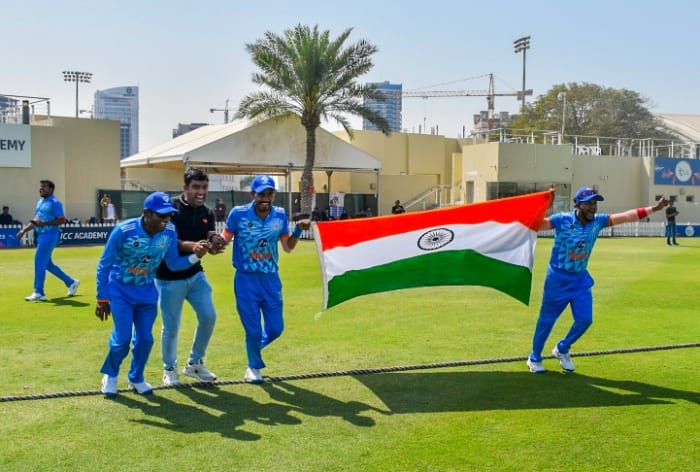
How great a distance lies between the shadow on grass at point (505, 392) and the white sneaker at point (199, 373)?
149 centimetres

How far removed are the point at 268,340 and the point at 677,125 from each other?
2908 inches

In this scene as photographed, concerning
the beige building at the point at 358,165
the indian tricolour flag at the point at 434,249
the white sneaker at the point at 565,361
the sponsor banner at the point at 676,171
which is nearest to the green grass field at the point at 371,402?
the white sneaker at the point at 565,361

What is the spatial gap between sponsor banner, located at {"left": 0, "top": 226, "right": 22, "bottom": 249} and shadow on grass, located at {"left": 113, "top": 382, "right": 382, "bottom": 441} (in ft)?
75.9

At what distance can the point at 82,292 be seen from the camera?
13.8m

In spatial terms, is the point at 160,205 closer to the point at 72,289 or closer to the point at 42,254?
the point at 42,254

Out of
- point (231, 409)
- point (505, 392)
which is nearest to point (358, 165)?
point (505, 392)

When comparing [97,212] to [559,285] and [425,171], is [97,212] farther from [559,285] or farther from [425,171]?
[559,285]

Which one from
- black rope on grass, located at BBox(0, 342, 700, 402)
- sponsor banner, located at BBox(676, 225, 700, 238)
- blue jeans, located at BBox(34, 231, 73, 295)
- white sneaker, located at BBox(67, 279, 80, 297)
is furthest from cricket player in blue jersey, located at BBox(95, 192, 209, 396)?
sponsor banner, located at BBox(676, 225, 700, 238)

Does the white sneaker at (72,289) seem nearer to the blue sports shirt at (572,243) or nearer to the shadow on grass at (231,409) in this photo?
the shadow on grass at (231,409)

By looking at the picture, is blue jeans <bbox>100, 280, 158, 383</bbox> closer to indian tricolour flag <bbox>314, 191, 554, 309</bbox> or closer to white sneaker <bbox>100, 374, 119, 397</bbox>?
white sneaker <bbox>100, 374, 119, 397</bbox>

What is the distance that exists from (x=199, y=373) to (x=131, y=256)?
4.87 ft

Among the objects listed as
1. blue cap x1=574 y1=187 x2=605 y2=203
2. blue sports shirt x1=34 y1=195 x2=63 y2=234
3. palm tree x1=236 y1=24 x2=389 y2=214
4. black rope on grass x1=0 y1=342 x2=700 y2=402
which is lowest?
black rope on grass x1=0 y1=342 x2=700 y2=402

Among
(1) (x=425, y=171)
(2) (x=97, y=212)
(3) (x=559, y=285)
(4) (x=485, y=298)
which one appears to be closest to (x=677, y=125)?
(1) (x=425, y=171)

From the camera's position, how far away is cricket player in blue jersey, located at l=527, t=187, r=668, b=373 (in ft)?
24.7
